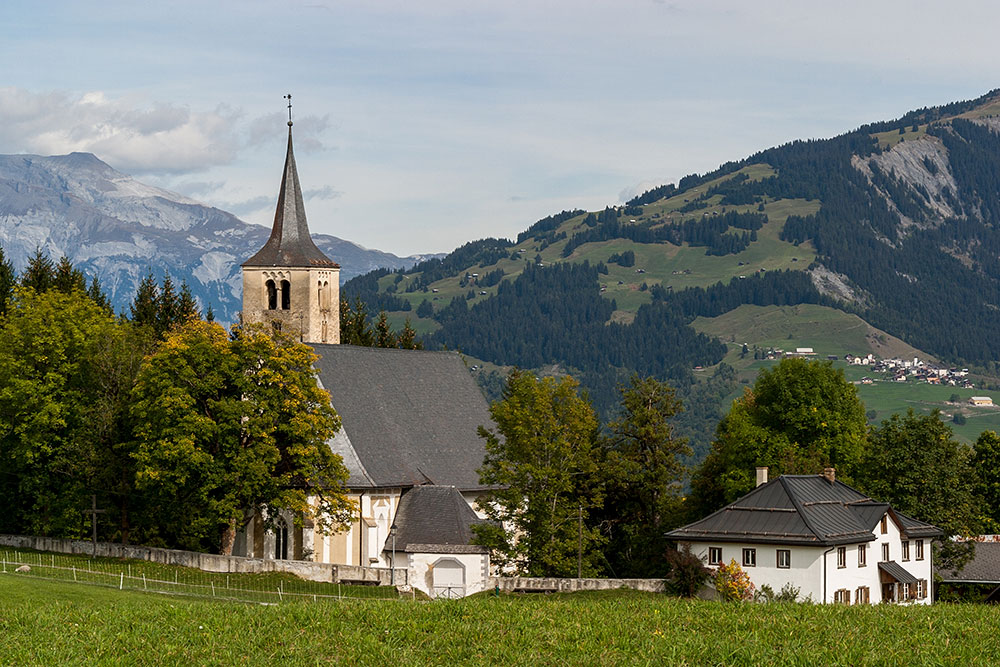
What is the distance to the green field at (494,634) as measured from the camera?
859 inches

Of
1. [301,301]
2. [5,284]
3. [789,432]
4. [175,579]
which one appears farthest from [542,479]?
[5,284]

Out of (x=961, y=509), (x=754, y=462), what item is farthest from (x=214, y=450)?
(x=961, y=509)

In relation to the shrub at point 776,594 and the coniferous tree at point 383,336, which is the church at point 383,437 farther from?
the coniferous tree at point 383,336

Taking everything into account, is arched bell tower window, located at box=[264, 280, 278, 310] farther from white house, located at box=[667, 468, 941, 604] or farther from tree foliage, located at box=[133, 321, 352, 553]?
white house, located at box=[667, 468, 941, 604]

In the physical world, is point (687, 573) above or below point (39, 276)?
below

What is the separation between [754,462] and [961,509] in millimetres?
10199

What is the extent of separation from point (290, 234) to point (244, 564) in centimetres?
2956

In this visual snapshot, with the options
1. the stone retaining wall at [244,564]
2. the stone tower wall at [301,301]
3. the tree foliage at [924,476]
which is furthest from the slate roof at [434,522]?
the tree foliage at [924,476]

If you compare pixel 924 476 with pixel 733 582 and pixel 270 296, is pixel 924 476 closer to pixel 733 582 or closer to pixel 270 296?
pixel 733 582

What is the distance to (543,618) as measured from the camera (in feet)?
82.1

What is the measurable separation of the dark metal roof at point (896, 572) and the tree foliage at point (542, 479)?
12.8m

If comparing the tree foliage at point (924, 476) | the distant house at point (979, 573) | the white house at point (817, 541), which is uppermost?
the tree foliage at point (924, 476)

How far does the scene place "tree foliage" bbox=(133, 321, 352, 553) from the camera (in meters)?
61.2

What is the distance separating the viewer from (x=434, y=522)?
6706cm
